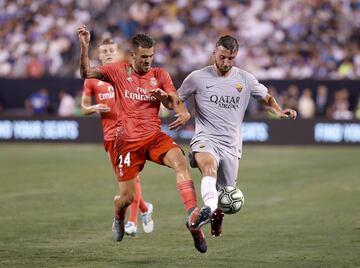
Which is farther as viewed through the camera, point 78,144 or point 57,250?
point 78,144

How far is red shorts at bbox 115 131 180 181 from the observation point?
10039mm

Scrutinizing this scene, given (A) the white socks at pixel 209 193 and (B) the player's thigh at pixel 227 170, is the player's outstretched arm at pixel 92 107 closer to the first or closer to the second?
(B) the player's thigh at pixel 227 170

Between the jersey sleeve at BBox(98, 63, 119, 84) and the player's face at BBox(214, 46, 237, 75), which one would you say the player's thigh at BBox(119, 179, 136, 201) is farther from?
the player's face at BBox(214, 46, 237, 75)

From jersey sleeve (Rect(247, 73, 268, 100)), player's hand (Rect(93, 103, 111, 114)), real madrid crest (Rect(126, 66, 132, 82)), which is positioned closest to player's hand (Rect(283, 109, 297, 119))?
jersey sleeve (Rect(247, 73, 268, 100))

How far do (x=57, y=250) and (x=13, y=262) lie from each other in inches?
38.8

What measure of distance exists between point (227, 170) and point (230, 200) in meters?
0.45

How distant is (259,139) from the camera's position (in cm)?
2614

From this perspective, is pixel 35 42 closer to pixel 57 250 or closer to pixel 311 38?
pixel 311 38

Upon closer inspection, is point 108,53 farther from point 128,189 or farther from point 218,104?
point 128,189

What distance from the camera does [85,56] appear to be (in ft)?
32.0

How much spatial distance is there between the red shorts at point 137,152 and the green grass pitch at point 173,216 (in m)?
0.91

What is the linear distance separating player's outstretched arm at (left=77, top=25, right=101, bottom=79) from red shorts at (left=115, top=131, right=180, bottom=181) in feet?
2.54

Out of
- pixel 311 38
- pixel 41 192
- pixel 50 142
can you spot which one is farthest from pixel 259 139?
pixel 41 192

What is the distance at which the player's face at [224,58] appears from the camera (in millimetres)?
10087
